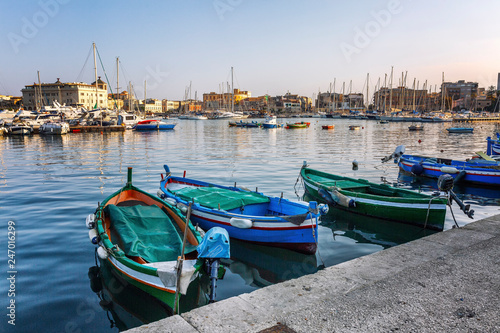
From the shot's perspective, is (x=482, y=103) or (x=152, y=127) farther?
(x=482, y=103)

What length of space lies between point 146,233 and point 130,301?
1.66 m

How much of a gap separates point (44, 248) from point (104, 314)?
430 cm

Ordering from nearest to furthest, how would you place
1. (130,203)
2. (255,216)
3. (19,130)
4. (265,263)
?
(265,263) < (255,216) < (130,203) < (19,130)

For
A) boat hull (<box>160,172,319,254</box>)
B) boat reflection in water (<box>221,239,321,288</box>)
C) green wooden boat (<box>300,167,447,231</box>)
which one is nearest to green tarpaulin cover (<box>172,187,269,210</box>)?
boat hull (<box>160,172,319,254</box>)

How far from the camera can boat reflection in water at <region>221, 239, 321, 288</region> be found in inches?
332

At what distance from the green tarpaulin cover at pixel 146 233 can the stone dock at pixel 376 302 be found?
3166 mm

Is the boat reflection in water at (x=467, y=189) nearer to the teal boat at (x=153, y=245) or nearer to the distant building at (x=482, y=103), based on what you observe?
the teal boat at (x=153, y=245)

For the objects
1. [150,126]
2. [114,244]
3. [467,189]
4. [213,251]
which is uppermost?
[150,126]

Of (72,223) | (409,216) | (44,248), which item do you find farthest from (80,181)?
(409,216)

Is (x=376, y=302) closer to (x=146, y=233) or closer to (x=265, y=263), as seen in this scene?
(x=265, y=263)

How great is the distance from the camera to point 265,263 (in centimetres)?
909

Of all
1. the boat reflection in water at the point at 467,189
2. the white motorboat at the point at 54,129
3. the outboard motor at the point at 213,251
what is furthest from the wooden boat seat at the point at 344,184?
the white motorboat at the point at 54,129

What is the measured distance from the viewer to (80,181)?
19.6 metres

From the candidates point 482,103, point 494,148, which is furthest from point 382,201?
point 482,103
